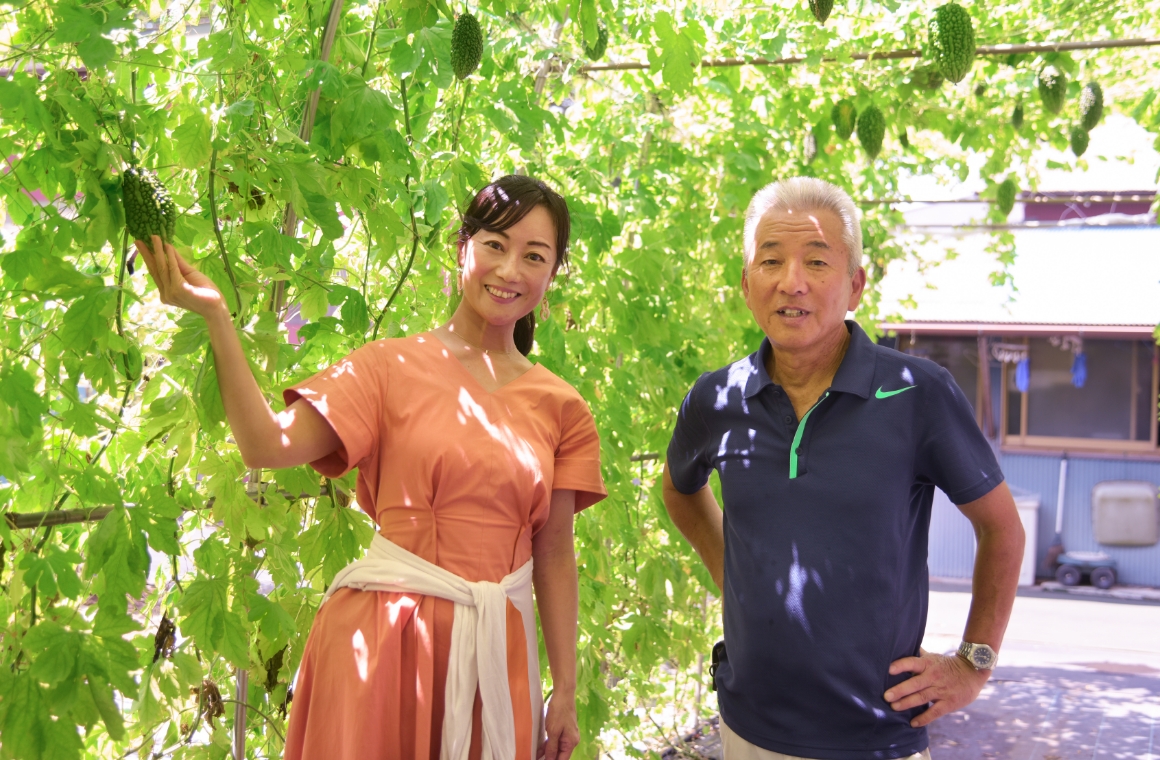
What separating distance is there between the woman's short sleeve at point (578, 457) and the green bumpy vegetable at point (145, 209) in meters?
0.77

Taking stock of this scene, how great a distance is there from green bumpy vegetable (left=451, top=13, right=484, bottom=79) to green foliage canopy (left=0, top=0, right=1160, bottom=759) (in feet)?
0.13


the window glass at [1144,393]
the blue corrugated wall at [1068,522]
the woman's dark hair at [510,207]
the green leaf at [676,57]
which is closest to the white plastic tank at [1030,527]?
the blue corrugated wall at [1068,522]

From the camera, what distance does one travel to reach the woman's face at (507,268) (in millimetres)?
1908

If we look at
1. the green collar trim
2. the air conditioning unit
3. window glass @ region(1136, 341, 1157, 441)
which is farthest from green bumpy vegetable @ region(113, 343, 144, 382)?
window glass @ region(1136, 341, 1157, 441)

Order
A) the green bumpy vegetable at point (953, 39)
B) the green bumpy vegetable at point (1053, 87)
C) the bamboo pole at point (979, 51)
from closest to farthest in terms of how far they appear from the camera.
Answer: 1. the bamboo pole at point (979, 51)
2. the green bumpy vegetable at point (953, 39)
3. the green bumpy vegetable at point (1053, 87)

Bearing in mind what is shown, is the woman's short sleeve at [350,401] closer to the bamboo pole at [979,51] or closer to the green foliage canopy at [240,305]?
the green foliage canopy at [240,305]

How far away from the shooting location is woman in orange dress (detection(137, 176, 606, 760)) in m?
1.72

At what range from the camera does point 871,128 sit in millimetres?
4387

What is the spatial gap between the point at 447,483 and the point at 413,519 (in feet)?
0.29

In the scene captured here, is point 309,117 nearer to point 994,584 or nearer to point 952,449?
point 952,449

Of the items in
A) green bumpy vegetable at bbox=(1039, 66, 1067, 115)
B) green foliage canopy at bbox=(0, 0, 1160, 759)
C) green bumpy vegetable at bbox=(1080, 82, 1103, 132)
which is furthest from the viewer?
green bumpy vegetable at bbox=(1080, 82, 1103, 132)

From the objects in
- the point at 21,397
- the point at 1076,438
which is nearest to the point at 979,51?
the point at 21,397

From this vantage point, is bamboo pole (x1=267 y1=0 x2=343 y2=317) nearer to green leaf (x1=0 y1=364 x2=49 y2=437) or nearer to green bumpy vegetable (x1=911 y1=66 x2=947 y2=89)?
green leaf (x1=0 y1=364 x2=49 y2=437)

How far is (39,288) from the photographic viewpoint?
1.69 m
